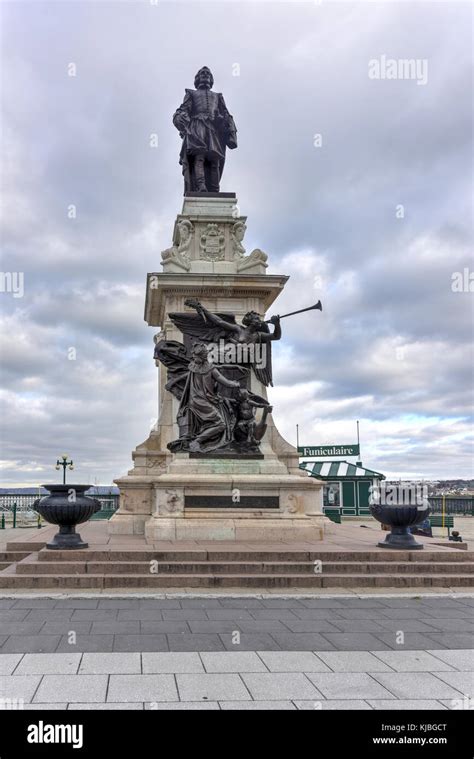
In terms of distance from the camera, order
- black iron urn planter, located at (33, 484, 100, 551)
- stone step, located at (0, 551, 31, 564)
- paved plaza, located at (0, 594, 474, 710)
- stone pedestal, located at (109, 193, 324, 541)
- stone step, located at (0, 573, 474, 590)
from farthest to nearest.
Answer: stone pedestal, located at (109, 193, 324, 541)
stone step, located at (0, 551, 31, 564)
black iron urn planter, located at (33, 484, 100, 551)
stone step, located at (0, 573, 474, 590)
paved plaza, located at (0, 594, 474, 710)

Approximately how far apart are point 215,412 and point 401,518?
472 cm

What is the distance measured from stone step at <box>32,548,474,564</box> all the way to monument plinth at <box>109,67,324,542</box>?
2.26 metres

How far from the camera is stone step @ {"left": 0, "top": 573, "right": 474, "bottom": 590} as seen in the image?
10.1 meters

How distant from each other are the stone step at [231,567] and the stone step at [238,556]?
6.8 inches

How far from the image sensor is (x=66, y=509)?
1179 centimetres

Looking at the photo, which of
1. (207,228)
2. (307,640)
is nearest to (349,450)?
(207,228)

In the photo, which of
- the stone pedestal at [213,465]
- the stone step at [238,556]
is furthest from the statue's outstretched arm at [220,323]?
the stone step at [238,556]

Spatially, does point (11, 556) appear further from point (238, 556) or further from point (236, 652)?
point (236, 652)

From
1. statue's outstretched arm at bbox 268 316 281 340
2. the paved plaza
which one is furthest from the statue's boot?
the paved plaza

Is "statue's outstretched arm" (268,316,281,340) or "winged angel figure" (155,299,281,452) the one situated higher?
"statue's outstretched arm" (268,316,281,340)

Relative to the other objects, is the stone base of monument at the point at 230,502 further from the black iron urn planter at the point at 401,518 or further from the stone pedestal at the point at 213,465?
the black iron urn planter at the point at 401,518

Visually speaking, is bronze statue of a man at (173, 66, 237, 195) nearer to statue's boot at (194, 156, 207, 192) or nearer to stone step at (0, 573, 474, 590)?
statue's boot at (194, 156, 207, 192)

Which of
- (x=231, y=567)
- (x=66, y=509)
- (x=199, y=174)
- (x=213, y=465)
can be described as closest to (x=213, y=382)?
(x=213, y=465)
